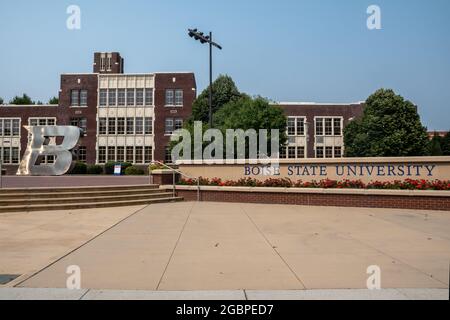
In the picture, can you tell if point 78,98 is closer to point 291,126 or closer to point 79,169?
point 79,169

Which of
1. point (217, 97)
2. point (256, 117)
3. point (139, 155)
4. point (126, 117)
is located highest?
point (217, 97)

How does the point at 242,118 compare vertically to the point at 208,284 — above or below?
above

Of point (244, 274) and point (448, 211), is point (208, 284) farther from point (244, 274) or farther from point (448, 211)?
point (448, 211)

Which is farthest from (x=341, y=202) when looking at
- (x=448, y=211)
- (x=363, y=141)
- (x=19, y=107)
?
(x=19, y=107)

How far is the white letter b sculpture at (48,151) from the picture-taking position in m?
26.6

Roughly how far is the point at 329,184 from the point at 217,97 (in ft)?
100

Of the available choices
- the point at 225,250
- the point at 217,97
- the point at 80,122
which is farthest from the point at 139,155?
the point at 225,250

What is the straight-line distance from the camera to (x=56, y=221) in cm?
1036

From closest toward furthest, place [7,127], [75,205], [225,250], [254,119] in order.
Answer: [225,250]
[75,205]
[254,119]
[7,127]

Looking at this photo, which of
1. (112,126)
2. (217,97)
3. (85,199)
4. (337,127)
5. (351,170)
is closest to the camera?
(85,199)

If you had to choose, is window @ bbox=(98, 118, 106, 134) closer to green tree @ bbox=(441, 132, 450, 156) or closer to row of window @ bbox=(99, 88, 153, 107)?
row of window @ bbox=(99, 88, 153, 107)

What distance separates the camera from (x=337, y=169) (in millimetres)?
15594

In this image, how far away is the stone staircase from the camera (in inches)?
494

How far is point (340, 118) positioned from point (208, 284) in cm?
4645
